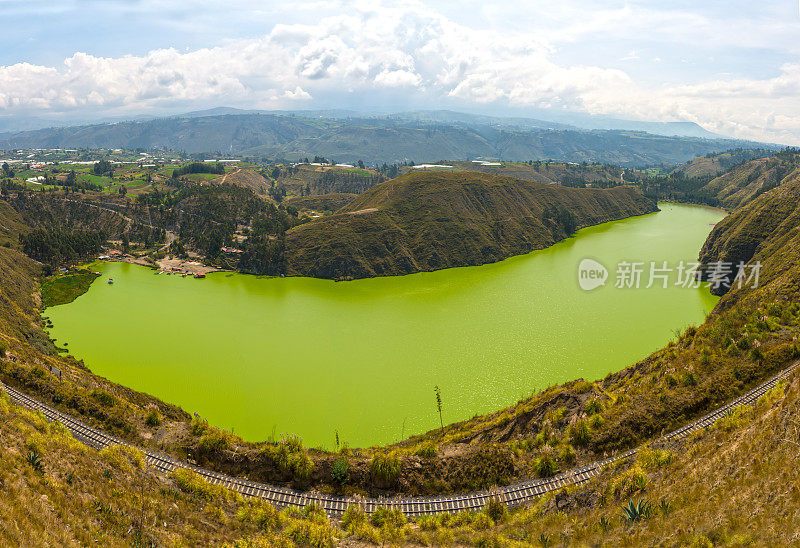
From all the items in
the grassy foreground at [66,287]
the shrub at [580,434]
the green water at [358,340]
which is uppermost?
the shrub at [580,434]

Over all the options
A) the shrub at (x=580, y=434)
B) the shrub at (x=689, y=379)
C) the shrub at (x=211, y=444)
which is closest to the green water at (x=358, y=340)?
the shrub at (x=211, y=444)

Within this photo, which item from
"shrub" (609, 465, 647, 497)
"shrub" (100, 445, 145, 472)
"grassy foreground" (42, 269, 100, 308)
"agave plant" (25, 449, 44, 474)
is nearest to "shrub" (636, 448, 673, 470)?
"shrub" (609, 465, 647, 497)

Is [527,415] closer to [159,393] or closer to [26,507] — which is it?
[26,507]

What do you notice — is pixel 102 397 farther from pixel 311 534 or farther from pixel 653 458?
pixel 653 458

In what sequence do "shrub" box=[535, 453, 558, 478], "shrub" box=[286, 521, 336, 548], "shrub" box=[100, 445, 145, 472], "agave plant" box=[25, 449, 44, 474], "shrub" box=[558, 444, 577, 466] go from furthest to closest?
"shrub" box=[558, 444, 577, 466], "shrub" box=[535, 453, 558, 478], "shrub" box=[100, 445, 145, 472], "shrub" box=[286, 521, 336, 548], "agave plant" box=[25, 449, 44, 474]

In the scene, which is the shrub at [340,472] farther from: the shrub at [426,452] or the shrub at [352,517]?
the shrub at [426,452]

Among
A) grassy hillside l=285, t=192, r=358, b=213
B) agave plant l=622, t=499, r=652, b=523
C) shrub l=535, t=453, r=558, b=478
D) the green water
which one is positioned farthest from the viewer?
grassy hillside l=285, t=192, r=358, b=213

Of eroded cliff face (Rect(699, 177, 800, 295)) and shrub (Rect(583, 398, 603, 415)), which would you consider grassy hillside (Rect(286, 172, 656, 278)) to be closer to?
eroded cliff face (Rect(699, 177, 800, 295))
